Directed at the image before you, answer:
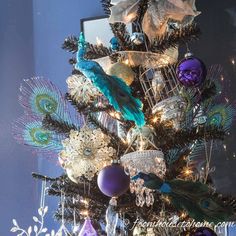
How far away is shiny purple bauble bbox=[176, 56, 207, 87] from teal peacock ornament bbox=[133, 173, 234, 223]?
0.63 ft

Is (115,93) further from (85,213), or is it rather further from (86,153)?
(85,213)

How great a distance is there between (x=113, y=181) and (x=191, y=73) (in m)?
0.23

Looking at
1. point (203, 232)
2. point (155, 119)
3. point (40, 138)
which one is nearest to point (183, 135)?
point (155, 119)

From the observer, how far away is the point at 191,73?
2.54 ft

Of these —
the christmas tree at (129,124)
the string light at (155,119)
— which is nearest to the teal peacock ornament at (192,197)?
the christmas tree at (129,124)

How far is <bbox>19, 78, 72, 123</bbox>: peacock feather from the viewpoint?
854 millimetres

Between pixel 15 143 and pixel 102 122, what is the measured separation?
24.8 inches

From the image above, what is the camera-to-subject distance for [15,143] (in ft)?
4.73

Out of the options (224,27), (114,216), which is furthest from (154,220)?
(224,27)

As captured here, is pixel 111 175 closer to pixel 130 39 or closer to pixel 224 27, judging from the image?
pixel 130 39

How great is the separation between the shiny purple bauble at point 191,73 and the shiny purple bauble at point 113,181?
0.19 metres

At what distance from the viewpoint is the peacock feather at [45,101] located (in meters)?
0.85

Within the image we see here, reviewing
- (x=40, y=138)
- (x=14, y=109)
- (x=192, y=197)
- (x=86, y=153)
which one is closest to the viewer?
(x=192, y=197)

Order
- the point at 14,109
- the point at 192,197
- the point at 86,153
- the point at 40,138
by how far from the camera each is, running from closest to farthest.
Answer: the point at 192,197, the point at 86,153, the point at 40,138, the point at 14,109
